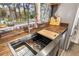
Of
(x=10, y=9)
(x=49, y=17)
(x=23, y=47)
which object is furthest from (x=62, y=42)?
(x=10, y=9)

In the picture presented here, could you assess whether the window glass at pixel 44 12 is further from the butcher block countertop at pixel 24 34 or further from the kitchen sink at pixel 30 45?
the kitchen sink at pixel 30 45

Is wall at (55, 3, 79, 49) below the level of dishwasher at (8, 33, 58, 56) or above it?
above

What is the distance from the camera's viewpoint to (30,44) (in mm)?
1113

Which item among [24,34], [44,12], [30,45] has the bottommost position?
[30,45]

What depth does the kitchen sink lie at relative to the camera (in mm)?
1075

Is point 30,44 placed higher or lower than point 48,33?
lower

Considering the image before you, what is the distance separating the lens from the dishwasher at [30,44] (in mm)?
1073

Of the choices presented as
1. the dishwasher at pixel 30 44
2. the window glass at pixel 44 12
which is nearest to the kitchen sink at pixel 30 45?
the dishwasher at pixel 30 44

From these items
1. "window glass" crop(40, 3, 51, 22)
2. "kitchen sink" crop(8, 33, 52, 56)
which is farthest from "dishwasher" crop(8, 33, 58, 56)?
"window glass" crop(40, 3, 51, 22)

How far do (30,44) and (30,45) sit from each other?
0.03 ft

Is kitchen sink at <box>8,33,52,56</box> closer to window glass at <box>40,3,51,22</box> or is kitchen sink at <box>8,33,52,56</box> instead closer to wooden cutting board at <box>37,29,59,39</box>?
wooden cutting board at <box>37,29,59,39</box>

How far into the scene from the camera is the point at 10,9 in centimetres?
100

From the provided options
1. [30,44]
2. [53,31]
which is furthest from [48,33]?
[30,44]

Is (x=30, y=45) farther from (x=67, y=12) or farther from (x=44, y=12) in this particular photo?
(x=67, y=12)
